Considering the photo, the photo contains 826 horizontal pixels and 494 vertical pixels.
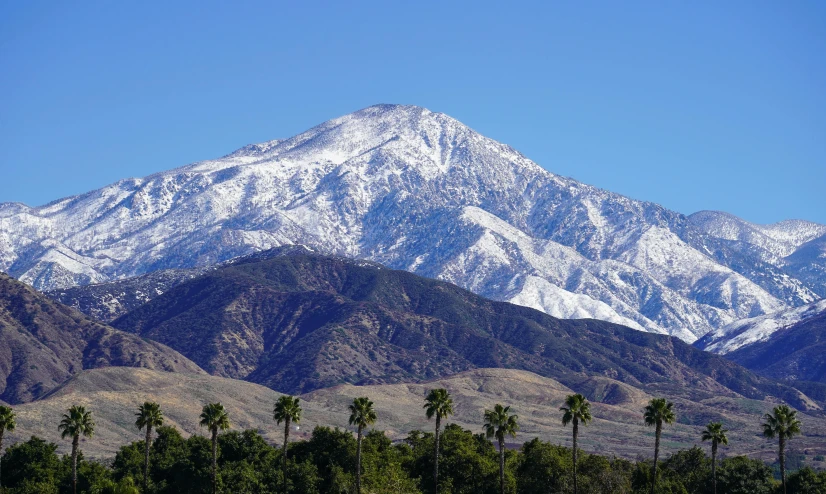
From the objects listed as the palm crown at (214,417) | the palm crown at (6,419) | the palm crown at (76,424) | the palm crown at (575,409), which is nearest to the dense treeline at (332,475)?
the palm crown at (214,417)

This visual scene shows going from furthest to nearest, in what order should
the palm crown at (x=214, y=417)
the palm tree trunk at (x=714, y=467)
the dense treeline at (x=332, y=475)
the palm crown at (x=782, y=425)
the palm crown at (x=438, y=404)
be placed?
1. the dense treeline at (x=332, y=475)
2. the palm tree trunk at (x=714, y=467)
3. the palm crown at (x=782, y=425)
4. the palm crown at (x=438, y=404)
5. the palm crown at (x=214, y=417)

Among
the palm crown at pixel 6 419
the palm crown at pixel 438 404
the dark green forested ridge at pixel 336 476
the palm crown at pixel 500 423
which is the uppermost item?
the palm crown at pixel 438 404

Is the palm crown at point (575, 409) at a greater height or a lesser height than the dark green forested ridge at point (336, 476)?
greater

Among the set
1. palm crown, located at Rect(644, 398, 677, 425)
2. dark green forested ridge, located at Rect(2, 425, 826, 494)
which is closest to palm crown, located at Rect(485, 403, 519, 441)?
palm crown, located at Rect(644, 398, 677, 425)

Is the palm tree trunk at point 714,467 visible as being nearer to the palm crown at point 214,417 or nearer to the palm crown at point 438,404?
the palm crown at point 438,404

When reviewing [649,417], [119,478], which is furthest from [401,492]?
[119,478]

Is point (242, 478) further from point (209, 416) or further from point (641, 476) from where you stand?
point (641, 476)

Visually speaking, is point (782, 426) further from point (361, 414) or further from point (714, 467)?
point (361, 414)

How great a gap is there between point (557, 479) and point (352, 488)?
1198 inches

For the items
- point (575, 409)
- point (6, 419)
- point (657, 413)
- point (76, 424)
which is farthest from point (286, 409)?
point (657, 413)

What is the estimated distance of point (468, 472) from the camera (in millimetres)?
198125

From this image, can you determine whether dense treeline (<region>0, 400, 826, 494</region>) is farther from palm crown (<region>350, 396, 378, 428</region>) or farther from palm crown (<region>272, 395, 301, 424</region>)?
palm crown (<region>350, 396, 378, 428</region>)

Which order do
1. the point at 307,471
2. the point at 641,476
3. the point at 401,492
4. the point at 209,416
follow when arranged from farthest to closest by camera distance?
the point at 641,476
the point at 307,471
the point at 401,492
the point at 209,416

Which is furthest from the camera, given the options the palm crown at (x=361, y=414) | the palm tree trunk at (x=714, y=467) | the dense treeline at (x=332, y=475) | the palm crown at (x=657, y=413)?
the dense treeline at (x=332, y=475)
